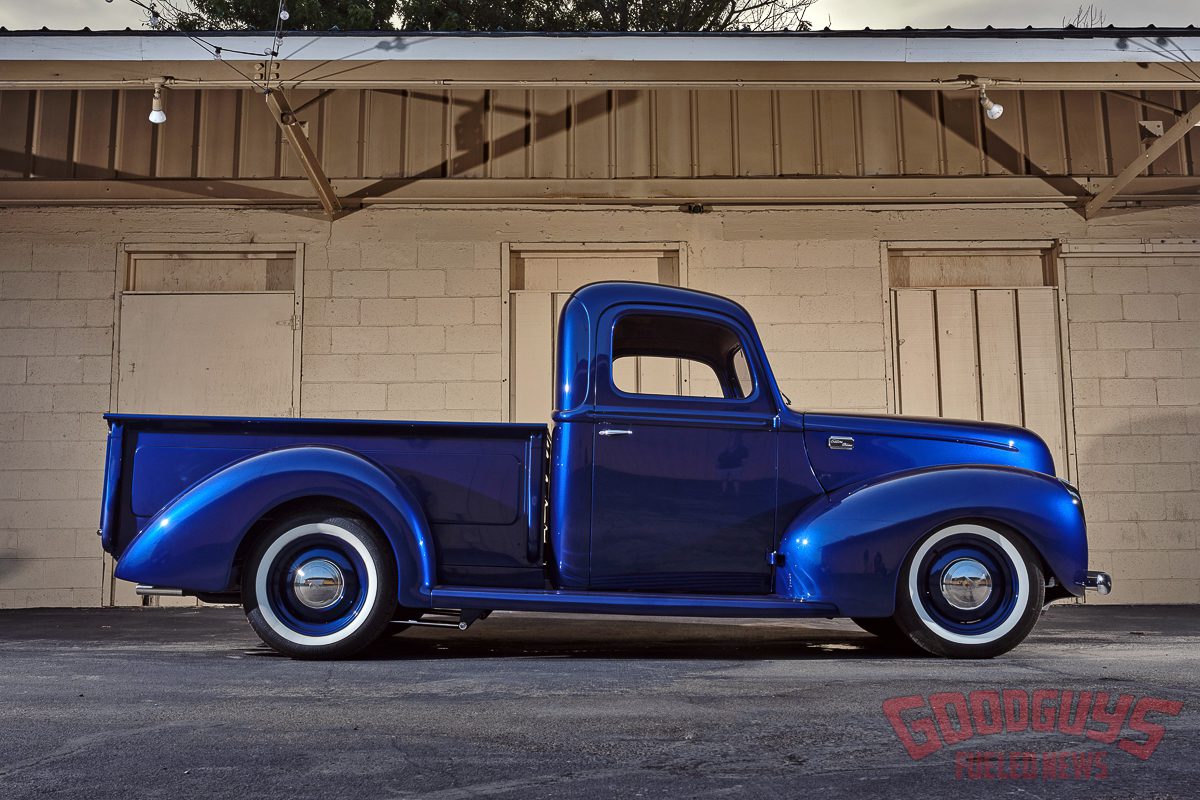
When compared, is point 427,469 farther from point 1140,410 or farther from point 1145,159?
point 1140,410

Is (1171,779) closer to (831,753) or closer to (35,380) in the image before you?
(831,753)

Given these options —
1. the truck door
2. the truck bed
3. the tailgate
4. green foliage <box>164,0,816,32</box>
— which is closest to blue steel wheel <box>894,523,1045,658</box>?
the truck door

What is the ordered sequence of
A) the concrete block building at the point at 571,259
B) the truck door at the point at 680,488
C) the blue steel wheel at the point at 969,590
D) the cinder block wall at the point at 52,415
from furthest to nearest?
the concrete block building at the point at 571,259, the cinder block wall at the point at 52,415, the truck door at the point at 680,488, the blue steel wheel at the point at 969,590

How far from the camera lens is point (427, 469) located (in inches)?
174

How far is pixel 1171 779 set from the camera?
2246 mm

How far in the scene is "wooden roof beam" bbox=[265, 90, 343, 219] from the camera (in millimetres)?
7170

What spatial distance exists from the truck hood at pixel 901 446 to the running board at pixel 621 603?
66 centimetres

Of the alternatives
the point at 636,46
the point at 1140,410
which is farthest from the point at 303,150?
the point at 1140,410

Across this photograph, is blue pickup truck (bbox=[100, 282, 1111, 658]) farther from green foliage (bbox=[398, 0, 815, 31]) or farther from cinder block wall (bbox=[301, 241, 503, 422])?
green foliage (bbox=[398, 0, 815, 31])

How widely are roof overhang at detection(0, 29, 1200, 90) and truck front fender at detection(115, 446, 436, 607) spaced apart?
11.7ft

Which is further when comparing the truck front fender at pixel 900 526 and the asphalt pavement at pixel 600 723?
the truck front fender at pixel 900 526

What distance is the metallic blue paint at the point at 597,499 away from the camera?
4.26 meters

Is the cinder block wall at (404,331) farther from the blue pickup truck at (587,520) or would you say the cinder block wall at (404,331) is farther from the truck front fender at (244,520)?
the truck front fender at (244,520)

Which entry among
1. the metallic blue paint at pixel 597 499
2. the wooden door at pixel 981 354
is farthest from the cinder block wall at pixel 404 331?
the metallic blue paint at pixel 597 499
